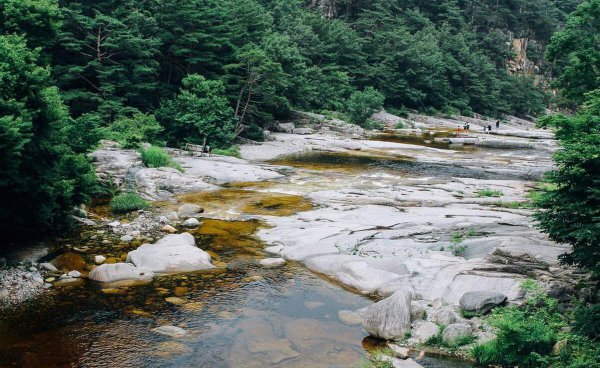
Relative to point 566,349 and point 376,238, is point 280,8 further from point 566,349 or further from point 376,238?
point 566,349

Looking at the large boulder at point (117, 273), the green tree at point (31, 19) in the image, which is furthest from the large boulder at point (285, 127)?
the large boulder at point (117, 273)

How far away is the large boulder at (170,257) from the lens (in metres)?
13.5

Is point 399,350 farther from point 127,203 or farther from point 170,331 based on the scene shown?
point 127,203

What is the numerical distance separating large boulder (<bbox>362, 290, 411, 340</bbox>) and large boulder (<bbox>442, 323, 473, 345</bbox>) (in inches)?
32.5

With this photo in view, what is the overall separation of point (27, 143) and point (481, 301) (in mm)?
12253

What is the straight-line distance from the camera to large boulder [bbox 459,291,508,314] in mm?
10500

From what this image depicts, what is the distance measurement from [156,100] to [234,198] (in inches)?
799

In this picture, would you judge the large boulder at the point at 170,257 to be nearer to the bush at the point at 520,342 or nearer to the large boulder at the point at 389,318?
the large boulder at the point at 389,318

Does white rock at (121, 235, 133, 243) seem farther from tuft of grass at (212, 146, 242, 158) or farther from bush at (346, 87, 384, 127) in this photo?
bush at (346, 87, 384, 127)

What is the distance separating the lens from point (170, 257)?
13.9 meters

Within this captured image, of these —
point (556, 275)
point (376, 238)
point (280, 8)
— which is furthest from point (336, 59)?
point (556, 275)

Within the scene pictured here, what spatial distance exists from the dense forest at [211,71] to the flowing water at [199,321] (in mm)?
3695

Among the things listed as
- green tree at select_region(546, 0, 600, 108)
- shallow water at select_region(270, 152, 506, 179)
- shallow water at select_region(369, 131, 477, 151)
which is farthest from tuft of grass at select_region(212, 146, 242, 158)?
green tree at select_region(546, 0, 600, 108)

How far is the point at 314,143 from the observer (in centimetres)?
4234
